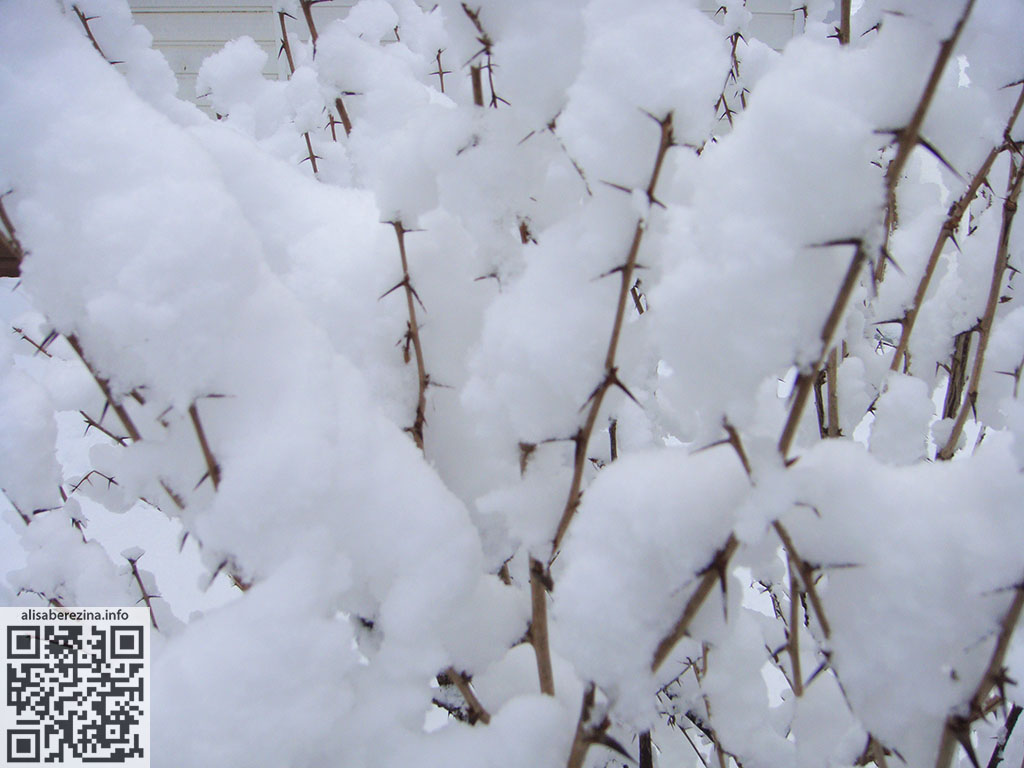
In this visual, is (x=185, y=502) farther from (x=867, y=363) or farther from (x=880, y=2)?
(x=867, y=363)

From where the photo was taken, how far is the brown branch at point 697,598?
0.34 metres

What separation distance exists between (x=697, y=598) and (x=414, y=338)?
276 millimetres

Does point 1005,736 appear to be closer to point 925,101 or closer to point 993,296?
point 993,296

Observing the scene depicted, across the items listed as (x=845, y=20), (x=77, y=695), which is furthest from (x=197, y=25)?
(x=77, y=695)

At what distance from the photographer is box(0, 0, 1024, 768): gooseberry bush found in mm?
313

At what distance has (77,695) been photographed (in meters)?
0.51

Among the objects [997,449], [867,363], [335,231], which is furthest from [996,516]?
[867,363]

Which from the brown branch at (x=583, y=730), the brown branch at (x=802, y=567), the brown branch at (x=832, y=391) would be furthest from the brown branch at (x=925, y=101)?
the brown branch at (x=832, y=391)

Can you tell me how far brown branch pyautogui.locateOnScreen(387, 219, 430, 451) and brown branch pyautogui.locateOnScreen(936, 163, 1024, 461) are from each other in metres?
0.49

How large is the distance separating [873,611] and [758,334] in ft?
0.51

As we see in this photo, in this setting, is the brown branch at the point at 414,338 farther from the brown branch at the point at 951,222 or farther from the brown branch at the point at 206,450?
the brown branch at the point at 951,222

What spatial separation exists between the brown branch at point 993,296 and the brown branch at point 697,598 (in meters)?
0.45

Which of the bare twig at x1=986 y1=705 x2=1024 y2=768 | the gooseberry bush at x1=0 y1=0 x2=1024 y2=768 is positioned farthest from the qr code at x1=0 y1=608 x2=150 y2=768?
the bare twig at x1=986 y1=705 x2=1024 y2=768

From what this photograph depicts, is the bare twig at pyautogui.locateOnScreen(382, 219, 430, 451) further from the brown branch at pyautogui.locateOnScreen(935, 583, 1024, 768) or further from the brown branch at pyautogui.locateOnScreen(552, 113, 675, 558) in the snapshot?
the brown branch at pyautogui.locateOnScreen(935, 583, 1024, 768)
